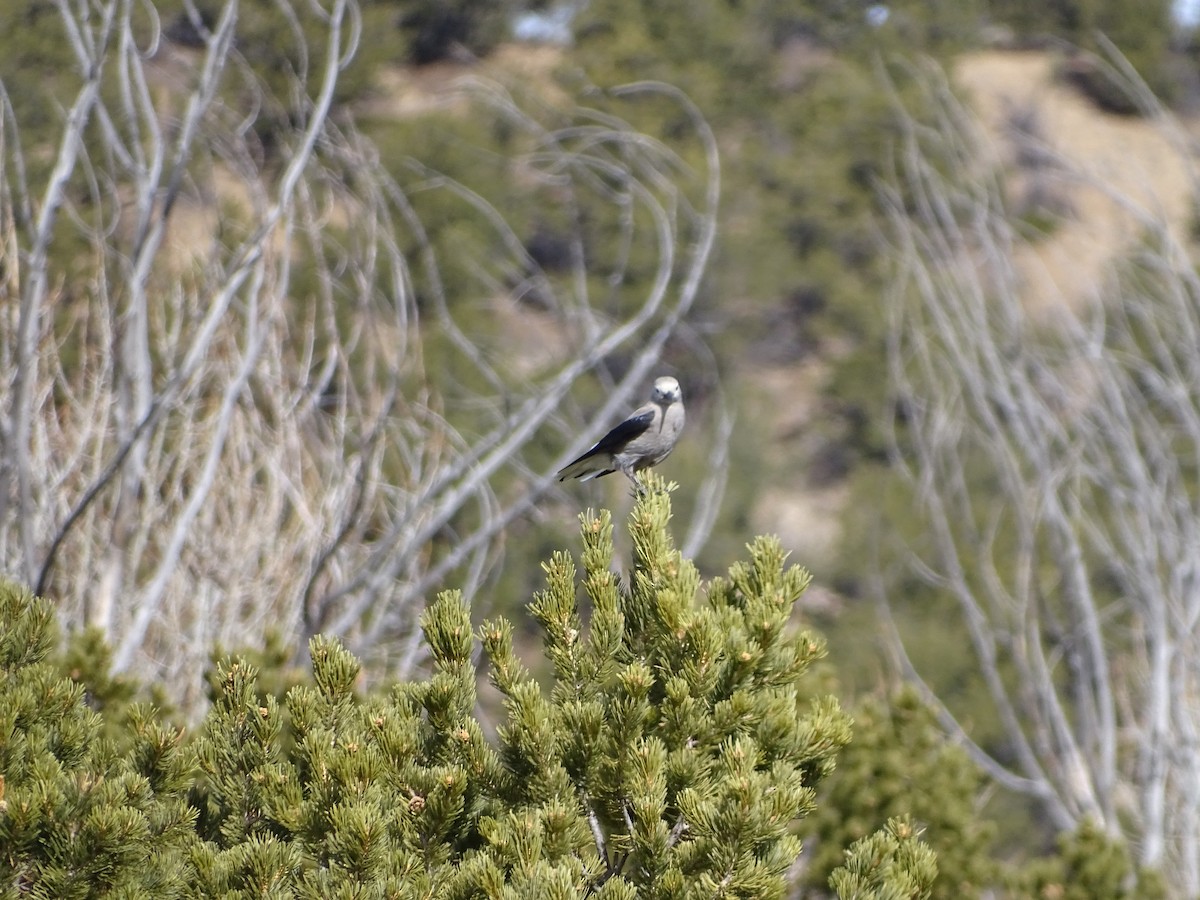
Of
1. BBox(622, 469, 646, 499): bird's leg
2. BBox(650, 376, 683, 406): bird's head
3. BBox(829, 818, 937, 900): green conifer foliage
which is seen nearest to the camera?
BBox(829, 818, 937, 900): green conifer foliage

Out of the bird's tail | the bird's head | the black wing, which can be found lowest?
the bird's tail

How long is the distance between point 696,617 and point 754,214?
37.4m

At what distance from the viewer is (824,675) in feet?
26.5

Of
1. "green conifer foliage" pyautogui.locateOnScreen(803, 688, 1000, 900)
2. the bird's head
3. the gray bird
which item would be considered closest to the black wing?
the gray bird

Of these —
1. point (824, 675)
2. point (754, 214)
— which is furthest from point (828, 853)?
point (754, 214)

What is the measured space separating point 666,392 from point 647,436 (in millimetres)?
256

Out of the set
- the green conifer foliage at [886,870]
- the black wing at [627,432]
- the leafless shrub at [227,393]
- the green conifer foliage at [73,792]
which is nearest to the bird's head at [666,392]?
the black wing at [627,432]

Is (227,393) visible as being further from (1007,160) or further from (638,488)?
(1007,160)

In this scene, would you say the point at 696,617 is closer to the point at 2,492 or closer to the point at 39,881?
the point at 39,881

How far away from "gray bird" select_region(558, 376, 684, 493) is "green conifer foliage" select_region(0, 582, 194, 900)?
2.27m

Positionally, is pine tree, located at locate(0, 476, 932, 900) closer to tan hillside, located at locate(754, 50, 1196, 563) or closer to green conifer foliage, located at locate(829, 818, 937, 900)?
green conifer foliage, located at locate(829, 818, 937, 900)

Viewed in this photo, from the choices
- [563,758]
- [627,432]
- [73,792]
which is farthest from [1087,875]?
[73,792]

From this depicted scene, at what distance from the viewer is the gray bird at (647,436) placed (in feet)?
18.7

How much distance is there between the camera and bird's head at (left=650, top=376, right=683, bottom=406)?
5.85 metres
